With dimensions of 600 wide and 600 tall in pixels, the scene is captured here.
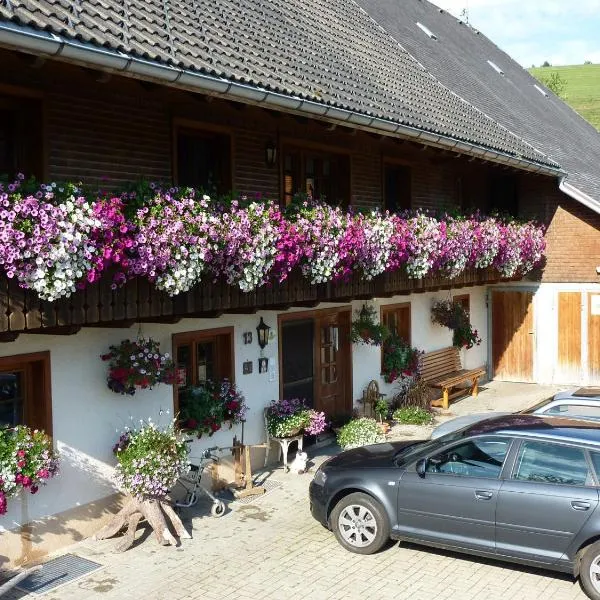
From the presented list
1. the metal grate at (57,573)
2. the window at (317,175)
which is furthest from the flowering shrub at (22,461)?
the window at (317,175)

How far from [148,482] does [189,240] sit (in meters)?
Result: 2.73

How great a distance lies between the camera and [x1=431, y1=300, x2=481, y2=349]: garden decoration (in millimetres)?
16469

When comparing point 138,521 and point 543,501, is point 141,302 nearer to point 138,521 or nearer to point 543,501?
point 138,521

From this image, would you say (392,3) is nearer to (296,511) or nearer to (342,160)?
(342,160)

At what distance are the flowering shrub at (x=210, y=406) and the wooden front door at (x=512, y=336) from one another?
34.7 ft

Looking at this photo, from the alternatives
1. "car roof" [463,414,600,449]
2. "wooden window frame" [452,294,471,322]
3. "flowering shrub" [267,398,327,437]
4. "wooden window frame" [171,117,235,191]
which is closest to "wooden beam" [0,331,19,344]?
"wooden window frame" [171,117,235,191]

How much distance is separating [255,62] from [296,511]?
5770mm

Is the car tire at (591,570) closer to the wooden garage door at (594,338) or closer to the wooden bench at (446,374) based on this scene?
the wooden bench at (446,374)

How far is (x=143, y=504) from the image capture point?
336 inches

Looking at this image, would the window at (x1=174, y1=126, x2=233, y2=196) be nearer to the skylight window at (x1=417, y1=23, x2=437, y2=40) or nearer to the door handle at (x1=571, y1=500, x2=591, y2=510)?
the door handle at (x1=571, y1=500, x2=591, y2=510)

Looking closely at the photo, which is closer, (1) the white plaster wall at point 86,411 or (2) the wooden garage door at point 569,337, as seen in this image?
(1) the white plaster wall at point 86,411

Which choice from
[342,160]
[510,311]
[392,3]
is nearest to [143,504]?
[342,160]

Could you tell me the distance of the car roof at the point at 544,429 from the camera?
7.53 meters

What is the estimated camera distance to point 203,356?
35.2 ft
